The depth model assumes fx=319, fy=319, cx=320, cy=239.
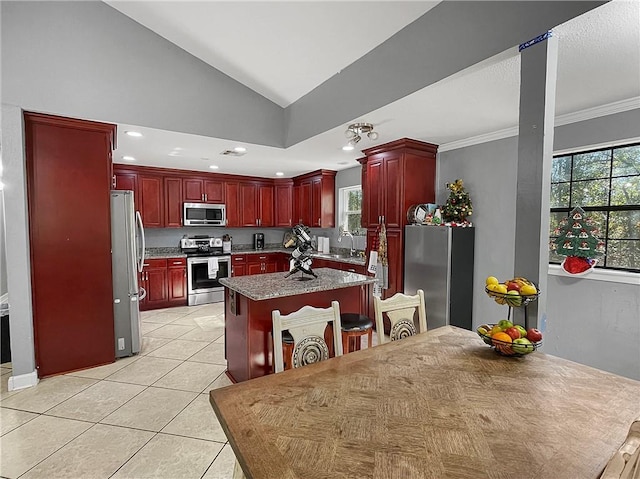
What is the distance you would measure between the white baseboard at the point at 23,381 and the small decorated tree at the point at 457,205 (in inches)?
171

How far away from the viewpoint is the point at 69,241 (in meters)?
2.97

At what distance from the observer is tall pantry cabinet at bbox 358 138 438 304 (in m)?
3.81

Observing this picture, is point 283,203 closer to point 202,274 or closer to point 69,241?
point 202,274

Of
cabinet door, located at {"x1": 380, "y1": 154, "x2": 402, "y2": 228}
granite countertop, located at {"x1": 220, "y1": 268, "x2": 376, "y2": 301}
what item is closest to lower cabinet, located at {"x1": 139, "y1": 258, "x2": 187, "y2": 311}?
granite countertop, located at {"x1": 220, "y1": 268, "x2": 376, "y2": 301}

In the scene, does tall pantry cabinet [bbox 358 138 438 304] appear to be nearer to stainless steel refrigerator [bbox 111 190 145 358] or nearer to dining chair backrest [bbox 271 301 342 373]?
dining chair backrest [bbox 271 301 342 373]

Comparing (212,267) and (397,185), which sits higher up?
(397,185)

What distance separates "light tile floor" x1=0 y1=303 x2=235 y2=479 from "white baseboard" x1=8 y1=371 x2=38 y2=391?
6 cm

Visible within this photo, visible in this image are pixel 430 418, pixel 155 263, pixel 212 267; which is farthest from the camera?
pixel 212 267

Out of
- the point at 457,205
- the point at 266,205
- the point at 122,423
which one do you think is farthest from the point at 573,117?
the point at 266,205

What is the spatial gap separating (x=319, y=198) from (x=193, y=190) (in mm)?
2250

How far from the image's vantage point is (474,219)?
12.2 ft

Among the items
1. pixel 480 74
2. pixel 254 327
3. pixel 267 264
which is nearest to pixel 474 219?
pixel 480 74

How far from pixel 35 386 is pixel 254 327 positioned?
2.03 meters

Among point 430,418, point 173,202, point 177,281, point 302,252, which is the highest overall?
point 173,202
